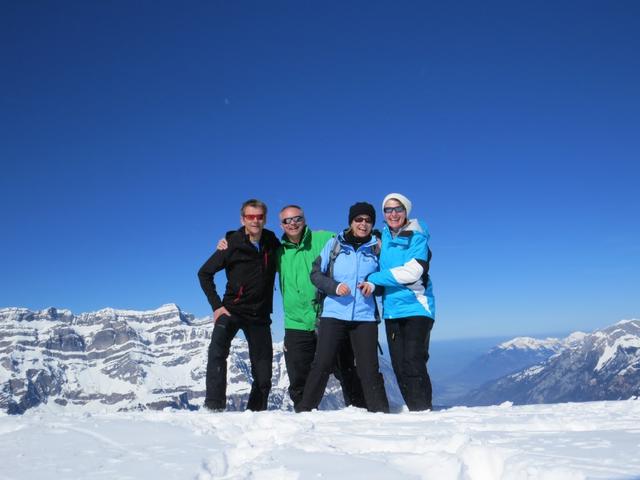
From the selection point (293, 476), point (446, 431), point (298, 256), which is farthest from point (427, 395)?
point (293, 476)

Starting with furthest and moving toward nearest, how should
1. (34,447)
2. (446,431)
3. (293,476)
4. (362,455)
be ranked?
(446,431) < (34,447) < (362,455) < (293,476)

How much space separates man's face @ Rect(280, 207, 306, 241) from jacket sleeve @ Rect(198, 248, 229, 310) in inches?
52.8

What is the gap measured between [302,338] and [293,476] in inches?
221

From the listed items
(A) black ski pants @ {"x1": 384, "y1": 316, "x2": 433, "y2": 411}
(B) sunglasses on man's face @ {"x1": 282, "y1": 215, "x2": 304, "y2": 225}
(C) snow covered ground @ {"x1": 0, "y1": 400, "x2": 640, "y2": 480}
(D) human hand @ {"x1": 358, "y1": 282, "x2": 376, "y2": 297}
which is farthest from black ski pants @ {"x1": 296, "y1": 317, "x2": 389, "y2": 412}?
(B) sunglasses on man's face @ {"x1": 282, "y1": 215, "x2": 304, "y2": 225}

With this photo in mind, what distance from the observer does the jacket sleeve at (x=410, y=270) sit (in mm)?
9435

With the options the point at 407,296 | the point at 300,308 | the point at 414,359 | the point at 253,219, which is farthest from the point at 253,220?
the point at 414,359

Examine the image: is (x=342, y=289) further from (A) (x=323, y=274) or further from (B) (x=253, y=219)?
(B) (x=253, y=219)

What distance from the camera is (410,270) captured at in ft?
31.0

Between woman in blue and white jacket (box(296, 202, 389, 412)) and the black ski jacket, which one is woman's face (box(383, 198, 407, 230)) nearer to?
woman in blue and white jacket (box(296, 202, 389, 412))

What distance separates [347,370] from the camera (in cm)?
1069

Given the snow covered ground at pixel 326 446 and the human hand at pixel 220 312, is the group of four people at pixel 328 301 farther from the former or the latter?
the snow covered ground at pixel 326 446

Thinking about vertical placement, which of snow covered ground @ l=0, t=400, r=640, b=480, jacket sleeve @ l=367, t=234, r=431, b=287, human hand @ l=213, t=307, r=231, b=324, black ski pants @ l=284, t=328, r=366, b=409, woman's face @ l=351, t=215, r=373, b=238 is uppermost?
woman's face @ l=351, t=215, r=373, b=238

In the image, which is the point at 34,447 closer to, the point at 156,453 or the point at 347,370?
the point at 156,453

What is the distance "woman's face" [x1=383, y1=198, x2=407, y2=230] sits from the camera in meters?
9.97
